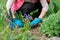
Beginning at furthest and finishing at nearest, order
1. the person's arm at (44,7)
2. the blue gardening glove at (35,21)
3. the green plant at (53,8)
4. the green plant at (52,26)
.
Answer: the green plant at (53,8) → the person's arm at (44,7) → the blue gardening glove at (35,21) → the green plant at (52,26)

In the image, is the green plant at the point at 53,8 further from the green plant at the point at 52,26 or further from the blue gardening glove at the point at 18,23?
the green plant at the point at 52,26

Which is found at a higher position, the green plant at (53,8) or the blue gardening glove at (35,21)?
the green plant at (53,8)

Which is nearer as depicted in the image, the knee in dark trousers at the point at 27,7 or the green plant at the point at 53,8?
the knee in dark trousers at the point at 27,7

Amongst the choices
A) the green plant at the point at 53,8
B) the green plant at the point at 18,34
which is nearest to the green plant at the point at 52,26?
the green plant at the point at 18,34

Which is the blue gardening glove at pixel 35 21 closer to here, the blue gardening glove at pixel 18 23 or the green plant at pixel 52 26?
the blue gardening glove at pixel 18 23

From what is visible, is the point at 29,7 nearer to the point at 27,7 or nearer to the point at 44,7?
the point at 27,7

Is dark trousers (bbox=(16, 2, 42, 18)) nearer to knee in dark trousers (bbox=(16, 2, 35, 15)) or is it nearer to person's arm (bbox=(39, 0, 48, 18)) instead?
knee in dark trousers (bbox=(16, 2, 35, 15))

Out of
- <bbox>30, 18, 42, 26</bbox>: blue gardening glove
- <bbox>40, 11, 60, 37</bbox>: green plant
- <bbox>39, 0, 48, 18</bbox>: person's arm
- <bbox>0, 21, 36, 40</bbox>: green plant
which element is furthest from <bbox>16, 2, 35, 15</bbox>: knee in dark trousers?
<bbox>40, 11, 60, 37</bbox>: green plant

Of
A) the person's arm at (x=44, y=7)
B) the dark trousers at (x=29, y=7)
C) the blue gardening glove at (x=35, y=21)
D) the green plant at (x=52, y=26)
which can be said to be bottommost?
the green plant at (x=52, y=26)

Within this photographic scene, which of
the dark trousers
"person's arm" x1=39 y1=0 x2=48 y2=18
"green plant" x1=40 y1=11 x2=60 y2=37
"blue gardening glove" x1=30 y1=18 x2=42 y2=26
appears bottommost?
"green plant" x1=40 y1=11 x2=60 y2=37

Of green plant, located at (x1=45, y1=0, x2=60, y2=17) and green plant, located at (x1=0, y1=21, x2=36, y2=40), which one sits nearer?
green plant, located at (x1=0, y1=21, x2=36, y2=40)

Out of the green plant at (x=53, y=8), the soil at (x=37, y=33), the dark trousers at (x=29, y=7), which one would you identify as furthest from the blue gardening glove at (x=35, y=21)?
the green plant at (x=53, y=8)

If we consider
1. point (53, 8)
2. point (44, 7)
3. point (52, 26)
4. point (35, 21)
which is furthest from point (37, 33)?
point (53, 8)

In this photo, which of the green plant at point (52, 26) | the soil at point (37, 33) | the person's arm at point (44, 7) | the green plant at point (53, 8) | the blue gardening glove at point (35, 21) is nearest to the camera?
the green plant at point (52, 26)
